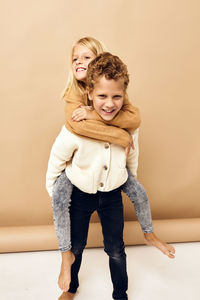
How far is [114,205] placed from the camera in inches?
47.4

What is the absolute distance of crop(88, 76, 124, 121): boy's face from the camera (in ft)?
3.25

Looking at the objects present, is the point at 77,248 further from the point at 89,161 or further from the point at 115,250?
the point at 89,161

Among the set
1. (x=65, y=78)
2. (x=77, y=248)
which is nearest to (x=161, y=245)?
(x=77, y=248)

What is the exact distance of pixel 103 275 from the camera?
4.98ft

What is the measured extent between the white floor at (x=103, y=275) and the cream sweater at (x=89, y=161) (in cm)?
63

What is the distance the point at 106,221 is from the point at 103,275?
476 millimetres

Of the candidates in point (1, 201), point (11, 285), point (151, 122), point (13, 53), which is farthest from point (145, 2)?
point (11, 285)

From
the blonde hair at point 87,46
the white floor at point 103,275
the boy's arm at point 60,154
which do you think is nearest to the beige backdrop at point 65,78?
the white floor at point 103,275

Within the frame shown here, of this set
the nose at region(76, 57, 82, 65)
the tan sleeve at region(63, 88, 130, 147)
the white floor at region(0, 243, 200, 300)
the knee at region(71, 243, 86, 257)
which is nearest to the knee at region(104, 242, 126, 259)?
the knee at region(71, 243, 86, 257)

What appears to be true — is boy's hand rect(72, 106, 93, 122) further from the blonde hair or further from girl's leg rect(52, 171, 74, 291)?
girl's leg rect(52, 171, 74, 291)

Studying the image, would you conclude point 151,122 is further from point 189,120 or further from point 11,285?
point 11,285

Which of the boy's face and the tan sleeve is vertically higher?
the boy's face

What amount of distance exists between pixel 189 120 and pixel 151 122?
243mm

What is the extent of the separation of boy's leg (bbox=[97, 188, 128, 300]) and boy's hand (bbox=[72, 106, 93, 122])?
33 cm
